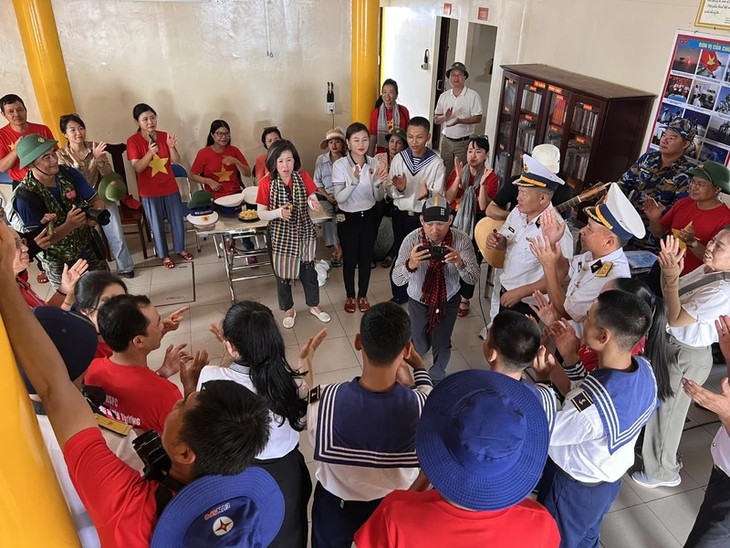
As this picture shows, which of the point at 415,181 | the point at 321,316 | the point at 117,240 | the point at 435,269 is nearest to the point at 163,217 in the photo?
the point at 117,240

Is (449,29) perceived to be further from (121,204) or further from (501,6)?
(121,204)

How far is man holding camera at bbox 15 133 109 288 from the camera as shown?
342 centimetres

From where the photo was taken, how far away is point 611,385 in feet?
6.17

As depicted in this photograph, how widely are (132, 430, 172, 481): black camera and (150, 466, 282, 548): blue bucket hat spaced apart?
12cm

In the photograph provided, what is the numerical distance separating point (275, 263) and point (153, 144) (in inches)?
74.1

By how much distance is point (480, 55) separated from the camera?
7844 mm

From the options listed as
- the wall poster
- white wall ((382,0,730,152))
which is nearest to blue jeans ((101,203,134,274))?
white wall ((382,0,730,152))

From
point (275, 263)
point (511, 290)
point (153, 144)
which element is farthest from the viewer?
point (153, 144)

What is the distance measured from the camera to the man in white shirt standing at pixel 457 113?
6148 millimetres

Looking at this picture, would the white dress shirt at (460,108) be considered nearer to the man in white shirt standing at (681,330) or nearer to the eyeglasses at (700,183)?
the eyeglasses at (700,183)

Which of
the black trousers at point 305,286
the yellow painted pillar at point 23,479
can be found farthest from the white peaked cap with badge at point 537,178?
the yellow painted pillar at point 23,479

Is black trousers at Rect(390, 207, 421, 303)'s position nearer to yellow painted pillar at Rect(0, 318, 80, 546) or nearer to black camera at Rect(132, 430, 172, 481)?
black camera at Rect(132, 430, 172, 481)

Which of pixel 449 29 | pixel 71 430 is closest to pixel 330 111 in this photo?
pixel 449 29

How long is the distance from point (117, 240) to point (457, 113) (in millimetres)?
4155
